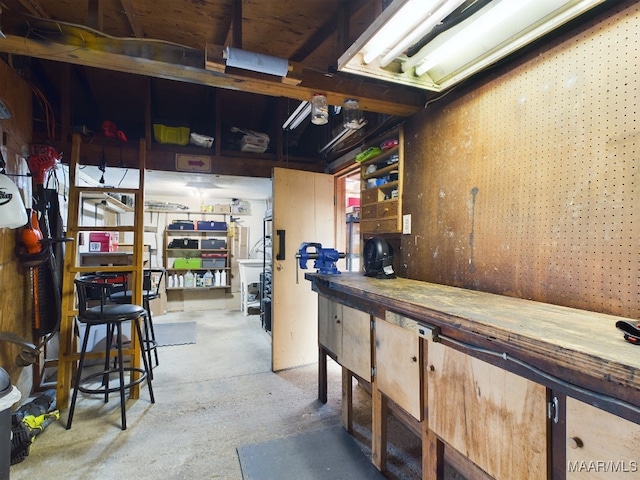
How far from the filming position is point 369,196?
8.68 feet

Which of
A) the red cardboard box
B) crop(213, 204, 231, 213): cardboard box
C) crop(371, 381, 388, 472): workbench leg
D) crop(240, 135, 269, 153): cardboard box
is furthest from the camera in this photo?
crop(213, 204, 231, 213): cardboard box

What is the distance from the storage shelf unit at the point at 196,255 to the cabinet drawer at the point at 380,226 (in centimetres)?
402

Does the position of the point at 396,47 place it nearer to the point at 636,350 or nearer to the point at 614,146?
the point at 614,146

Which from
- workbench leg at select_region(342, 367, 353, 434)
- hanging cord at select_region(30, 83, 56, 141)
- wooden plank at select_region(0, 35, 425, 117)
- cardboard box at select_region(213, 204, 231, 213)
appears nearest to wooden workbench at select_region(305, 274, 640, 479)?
workbench leg at select_region(342, 367, 353, 434)

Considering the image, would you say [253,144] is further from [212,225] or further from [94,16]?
[212,225]

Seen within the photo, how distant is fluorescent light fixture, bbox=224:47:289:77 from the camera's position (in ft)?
5.23

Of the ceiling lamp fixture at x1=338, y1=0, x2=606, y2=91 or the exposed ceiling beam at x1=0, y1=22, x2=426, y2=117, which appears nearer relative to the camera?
the ceiling lamp fixture at x1=338, y1=0, x2=606, y2=91

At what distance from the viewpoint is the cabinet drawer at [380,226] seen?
2.31m

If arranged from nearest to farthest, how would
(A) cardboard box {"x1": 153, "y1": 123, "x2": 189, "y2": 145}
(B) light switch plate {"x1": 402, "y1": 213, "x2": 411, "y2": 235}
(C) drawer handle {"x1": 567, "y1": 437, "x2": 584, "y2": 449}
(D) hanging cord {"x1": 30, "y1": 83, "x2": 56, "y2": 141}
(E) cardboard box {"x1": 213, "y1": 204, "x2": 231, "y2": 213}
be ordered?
(C) drawer handle {"x1": 567, "y1": 437, "x2": 584, "y2": 449}
(B) light switch plate {"x1": 402, "y1": 213, "x2": 411, "y2": 235}
(D) hanging cord {"x1": 30, "y1": 83, "x2": 56, "y2": 141}
(A) cardboard box {"x1": 153, "y1": 123, "x2": 189, "y2": 145}
(E) cardboard box {"x1": 213, "y1": 204, "x2": 231, "y2": 213}

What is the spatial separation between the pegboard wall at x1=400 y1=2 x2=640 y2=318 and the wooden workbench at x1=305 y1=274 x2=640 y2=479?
15 cm

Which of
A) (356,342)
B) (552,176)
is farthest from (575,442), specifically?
(356,342)

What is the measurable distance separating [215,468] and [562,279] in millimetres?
1975

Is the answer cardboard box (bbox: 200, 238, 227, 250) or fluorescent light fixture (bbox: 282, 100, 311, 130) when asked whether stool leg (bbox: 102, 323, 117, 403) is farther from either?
cardboard box (bbox: 200, 238, 227, 250)

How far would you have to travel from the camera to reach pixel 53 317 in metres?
2.46
